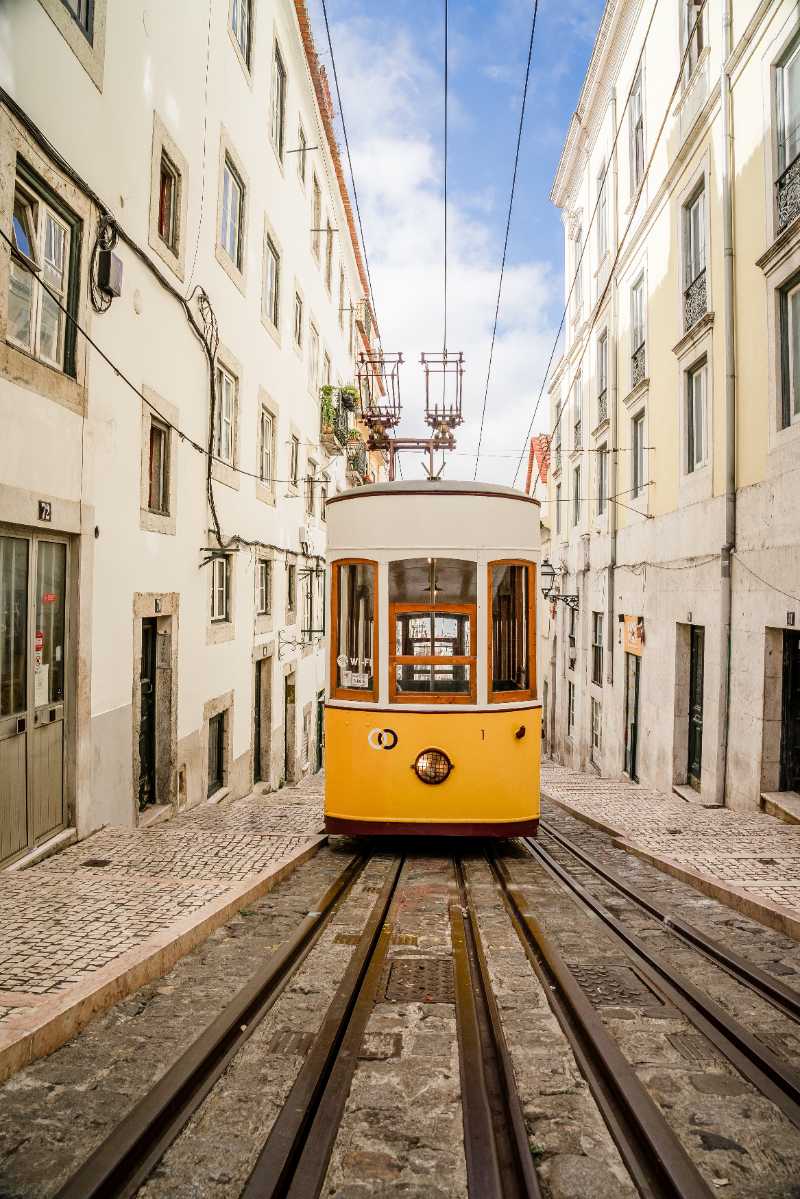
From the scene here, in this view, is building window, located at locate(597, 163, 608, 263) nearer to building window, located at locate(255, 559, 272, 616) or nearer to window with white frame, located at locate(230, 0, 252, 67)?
window with white frame, located at locate(230, 0, 252, 67)

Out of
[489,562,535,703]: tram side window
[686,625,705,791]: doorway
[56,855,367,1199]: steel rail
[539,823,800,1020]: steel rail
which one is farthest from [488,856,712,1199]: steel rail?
[686,625,705,791]: doorway

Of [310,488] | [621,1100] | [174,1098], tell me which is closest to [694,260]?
[310,488]

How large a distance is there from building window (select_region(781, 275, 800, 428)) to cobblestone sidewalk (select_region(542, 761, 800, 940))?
450 centimetres

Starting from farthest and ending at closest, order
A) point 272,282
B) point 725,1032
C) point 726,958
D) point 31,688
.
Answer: point 272,282
point 31,688
point 726,958
point 725,1032

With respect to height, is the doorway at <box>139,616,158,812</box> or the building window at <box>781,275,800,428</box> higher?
the building window at <box>781,275,800,428</box>

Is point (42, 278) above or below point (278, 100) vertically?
below

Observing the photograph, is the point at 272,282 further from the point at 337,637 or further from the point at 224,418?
the point at 337,637

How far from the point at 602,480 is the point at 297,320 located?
7563 mm

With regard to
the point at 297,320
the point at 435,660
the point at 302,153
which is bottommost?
the point at 435,660

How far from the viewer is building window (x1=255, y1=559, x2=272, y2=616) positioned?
13492 millimetres

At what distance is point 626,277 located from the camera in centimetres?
1577

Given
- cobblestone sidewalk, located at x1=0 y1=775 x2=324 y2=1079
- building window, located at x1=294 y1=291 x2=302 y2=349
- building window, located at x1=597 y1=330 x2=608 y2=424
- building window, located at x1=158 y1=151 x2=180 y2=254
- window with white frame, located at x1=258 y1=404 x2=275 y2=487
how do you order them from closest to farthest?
cobblestone sidewalk, located at x1=0 y1=775 x2=324 y2=1079 < building window, located at x1=158 y1=151 x2=180 y2=254 < window with white frame, located at x1=258 y1=404 x2=275 y2=487 < building window, located at x1=294 y1=291 x2=302 y2=349 < building window, located at x1=597 y1=330 x2=608 y2=424

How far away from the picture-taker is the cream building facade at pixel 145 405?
5953 mm

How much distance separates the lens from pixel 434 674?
707 cm
